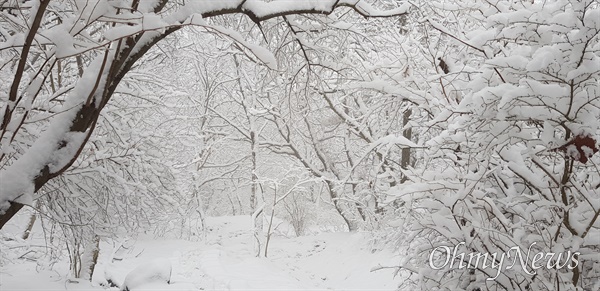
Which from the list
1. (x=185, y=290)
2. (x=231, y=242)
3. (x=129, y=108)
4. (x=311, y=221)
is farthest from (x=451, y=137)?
(x=311, y=221)

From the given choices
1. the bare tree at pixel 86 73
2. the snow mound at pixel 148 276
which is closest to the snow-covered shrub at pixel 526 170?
the bare tree at pixel 86 73

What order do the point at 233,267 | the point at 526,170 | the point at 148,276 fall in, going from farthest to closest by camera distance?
the point at 233,267 < the point at 148,276 < the point at 526,170

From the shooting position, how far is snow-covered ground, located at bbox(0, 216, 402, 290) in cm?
932

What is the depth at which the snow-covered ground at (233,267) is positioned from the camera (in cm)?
932

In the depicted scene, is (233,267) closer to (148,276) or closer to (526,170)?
(148,276)

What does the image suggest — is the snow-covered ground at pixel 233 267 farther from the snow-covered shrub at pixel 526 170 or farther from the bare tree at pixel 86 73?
the bare tree at pixel 86 73

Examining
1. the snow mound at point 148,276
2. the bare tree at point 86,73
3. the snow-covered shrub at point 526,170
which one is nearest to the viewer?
the bare tree at point 86,73

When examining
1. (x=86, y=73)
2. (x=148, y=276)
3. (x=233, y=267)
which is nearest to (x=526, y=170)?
(x=86, y=73)

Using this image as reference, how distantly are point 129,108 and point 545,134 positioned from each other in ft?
21.8

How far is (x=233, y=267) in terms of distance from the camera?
1162 cm

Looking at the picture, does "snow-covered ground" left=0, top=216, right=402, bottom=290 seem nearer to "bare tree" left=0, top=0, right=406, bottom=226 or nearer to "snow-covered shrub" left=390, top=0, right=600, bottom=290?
"snow-covered shrub" left=390, top=0, right=600, bottom=290

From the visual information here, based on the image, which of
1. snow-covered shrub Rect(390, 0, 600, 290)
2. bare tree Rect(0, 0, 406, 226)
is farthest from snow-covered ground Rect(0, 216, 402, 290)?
bare tree Rect(0, 0, 406, 226)

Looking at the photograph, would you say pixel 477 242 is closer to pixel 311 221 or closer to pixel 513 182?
pixel 513 182

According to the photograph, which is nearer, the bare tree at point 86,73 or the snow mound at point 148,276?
the bare tree at point 86,73
